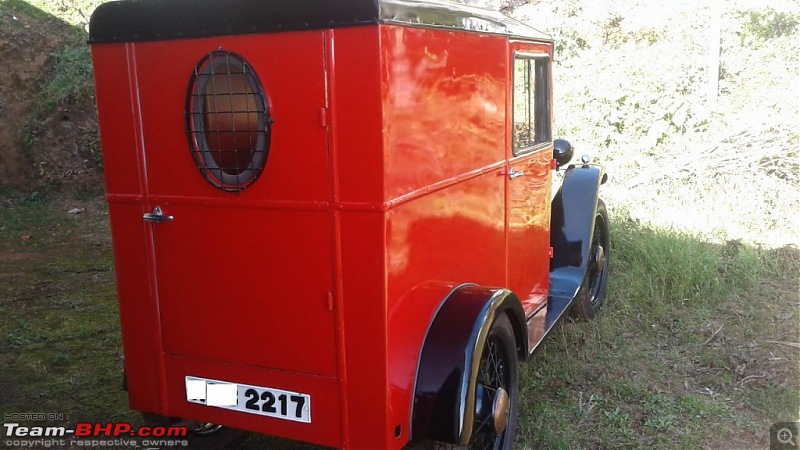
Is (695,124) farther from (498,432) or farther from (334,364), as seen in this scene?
(334,364)

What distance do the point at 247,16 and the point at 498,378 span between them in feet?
6.49

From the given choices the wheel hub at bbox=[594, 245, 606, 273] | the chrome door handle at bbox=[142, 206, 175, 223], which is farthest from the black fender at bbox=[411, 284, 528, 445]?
the wheel hub at bbox=[594, 245, 606, 273]

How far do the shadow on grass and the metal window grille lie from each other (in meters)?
2.05

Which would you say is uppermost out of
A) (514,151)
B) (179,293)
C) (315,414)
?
(514,151)

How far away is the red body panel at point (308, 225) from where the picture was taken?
8.01 ft

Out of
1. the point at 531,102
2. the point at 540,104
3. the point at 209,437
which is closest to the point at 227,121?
the point at 209,437

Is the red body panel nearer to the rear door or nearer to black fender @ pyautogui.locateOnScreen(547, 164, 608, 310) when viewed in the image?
the rear door

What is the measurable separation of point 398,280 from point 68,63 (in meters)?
9.85

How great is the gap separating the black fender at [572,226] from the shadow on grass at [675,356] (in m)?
0.39

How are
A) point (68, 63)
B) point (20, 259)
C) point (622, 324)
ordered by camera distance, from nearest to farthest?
point (622, 324), point (20, 259), point (68, 63)

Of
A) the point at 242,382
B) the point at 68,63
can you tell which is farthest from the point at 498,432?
the point at 68,63

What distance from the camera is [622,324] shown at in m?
4.91

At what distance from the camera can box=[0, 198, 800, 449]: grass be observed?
12.1 ft

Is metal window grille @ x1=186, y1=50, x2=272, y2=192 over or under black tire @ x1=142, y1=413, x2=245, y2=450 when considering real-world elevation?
over
